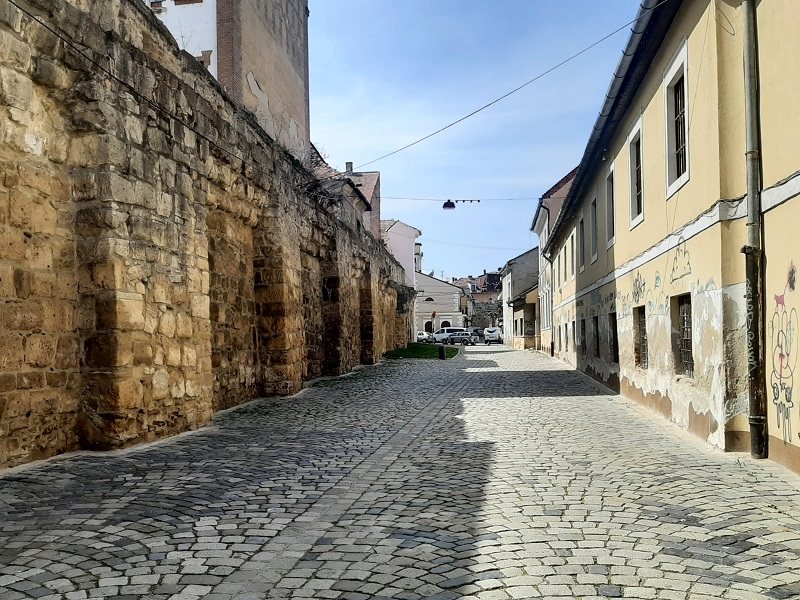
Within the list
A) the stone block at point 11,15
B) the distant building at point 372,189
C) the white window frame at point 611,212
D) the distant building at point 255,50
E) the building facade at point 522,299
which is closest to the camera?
the stone block at point 11,15

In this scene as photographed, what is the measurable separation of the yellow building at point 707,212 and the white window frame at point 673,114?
2 centimetres

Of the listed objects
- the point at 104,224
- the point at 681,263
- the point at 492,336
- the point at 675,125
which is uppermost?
the point at 675,125

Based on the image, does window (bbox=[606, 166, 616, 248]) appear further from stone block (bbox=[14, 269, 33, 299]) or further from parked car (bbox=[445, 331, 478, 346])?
parked car (bbox=[445, 331, 478, 346])

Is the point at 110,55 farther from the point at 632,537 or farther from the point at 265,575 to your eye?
the point at 632,537

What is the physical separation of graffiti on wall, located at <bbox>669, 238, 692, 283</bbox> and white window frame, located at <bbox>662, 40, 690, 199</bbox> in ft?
2.29

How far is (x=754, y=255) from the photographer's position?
6.18 m

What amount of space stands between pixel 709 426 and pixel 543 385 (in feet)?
24.6

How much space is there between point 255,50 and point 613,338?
15.9m

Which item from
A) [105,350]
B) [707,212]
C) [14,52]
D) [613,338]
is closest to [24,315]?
[105,350]

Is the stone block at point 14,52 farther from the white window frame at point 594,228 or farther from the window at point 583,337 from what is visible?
the window at point 583,337

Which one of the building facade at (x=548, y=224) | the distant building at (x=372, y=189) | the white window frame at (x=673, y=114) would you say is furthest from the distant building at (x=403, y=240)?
the white window frame at (x=673, y=114)

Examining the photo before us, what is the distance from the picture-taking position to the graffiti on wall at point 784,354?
18.5 ft

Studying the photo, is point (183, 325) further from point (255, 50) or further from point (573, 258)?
point (255, 50)

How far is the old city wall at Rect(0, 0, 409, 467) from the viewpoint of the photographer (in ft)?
18.7
